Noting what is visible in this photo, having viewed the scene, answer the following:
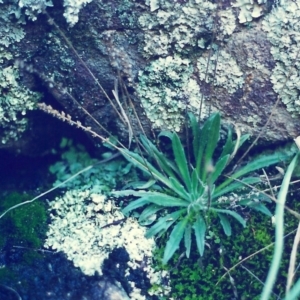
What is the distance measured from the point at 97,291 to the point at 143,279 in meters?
0.17

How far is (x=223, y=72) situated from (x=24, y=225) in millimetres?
971

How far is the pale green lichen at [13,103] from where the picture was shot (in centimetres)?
188

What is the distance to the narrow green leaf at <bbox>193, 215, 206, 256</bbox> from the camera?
1.63 metres

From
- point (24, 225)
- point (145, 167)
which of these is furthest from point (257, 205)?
point (24, 225)

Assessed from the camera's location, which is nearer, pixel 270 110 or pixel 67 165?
pixel 270 110

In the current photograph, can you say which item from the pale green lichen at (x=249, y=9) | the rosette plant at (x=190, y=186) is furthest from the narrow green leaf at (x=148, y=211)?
the pale green lichen at (x=249, y=9)

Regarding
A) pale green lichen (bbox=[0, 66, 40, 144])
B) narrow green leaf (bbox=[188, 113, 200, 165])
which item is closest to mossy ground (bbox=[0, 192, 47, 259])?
pale green lichen (bbox=[0, 66, 40, 144])

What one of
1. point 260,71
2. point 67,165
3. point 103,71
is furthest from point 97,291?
point 260,71

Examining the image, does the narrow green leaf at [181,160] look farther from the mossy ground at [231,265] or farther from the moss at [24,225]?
the moss at [24,225]

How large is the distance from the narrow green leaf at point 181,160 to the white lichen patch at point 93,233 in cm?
25

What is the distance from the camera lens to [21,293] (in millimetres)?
1674

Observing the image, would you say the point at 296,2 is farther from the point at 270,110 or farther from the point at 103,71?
the point at 103,71

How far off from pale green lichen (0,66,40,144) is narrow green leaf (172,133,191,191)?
2.01ft

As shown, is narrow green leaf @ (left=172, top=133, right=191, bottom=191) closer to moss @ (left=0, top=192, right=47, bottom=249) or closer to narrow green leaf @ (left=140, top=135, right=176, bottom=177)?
narrow green leaf @ (left=140, top=135, right=176, bottom=177)
